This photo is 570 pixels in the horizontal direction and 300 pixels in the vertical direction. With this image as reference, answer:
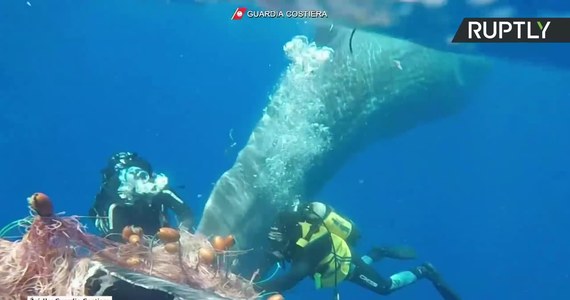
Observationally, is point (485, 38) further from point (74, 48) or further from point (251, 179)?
point (74, 48)

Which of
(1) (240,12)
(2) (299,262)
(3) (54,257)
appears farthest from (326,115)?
(1) (240,12)

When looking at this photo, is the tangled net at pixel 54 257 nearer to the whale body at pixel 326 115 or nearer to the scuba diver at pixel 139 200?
the scuba diver at pixel 139 200

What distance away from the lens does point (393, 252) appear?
A: 12.4 metres

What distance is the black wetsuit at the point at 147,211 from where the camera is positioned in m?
8.21

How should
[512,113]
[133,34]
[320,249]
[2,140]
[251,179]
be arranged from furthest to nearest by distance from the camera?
[512,113] → [133,34] → [2,140] → [251,179] → [320,249]

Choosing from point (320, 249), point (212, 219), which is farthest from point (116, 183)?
point (320, 249)

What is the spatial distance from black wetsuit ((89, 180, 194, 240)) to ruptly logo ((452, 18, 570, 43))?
321 inches

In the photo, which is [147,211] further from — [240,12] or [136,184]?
[240,12]

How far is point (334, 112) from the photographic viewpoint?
12.9m

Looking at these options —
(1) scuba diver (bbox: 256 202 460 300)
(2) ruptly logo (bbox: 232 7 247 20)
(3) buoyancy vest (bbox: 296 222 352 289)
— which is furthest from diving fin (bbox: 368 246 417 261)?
(2) ruptly logo (bbox: 232 7 247 20)

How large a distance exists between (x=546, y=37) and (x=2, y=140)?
158 ft

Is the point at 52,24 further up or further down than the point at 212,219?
further up

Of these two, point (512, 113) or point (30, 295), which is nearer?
point (30, 295)

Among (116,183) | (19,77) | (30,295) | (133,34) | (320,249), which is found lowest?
(30,295)
